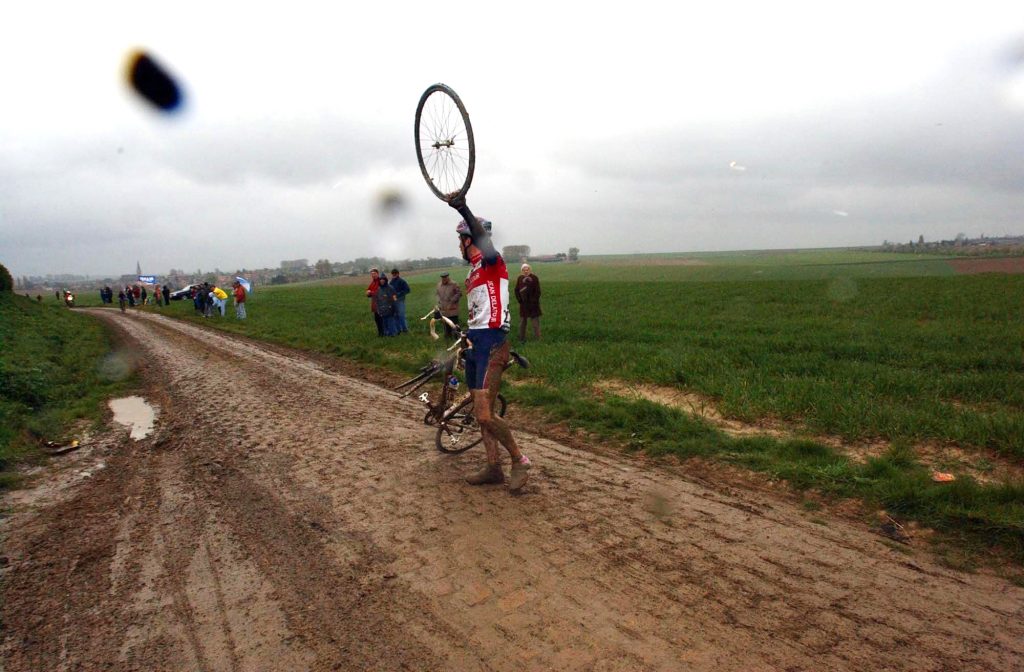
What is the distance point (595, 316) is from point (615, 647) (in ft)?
54.8

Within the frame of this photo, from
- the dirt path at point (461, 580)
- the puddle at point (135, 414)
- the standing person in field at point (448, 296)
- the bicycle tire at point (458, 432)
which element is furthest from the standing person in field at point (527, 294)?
the dirt path at point (461, 580)

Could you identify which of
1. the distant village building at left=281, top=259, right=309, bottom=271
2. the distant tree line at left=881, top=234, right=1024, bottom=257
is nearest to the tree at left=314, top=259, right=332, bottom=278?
the distant village building at left=281, top=259, right=309, bottom=271

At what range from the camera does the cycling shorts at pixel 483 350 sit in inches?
185

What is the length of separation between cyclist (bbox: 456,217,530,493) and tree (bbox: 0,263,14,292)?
115 ft

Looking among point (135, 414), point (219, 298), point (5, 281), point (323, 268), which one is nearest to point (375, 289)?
point (135, 414)

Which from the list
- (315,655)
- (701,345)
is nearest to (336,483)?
(315,655)

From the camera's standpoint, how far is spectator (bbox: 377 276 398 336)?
48.1 feet

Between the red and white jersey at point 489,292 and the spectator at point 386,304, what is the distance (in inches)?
409

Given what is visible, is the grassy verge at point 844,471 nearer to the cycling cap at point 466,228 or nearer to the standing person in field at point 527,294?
the cycling cap at point 466,228

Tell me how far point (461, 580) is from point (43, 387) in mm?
9698

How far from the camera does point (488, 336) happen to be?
4707 millimetres

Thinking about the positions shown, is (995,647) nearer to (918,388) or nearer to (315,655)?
(315,655)

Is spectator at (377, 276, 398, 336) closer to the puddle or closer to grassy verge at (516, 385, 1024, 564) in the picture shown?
the puddle

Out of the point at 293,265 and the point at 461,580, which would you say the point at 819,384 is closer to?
the point at 461,580
